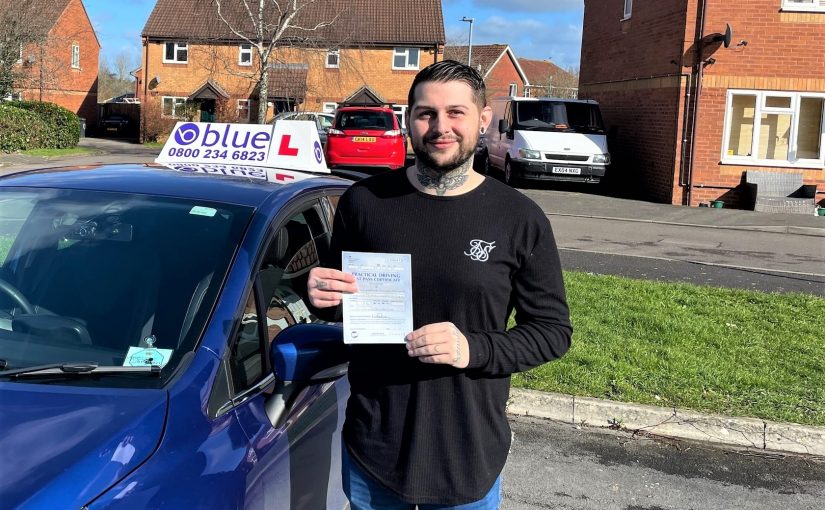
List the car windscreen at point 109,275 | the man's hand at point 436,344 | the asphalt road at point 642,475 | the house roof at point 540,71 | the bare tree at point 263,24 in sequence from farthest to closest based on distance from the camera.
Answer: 1. the house roof at point 540,71
2. the bare tree at point 263,24
3. the asphalt road at point 642,475
4. the car windscreen at point 109,275
5. the man's hand at point 436,344

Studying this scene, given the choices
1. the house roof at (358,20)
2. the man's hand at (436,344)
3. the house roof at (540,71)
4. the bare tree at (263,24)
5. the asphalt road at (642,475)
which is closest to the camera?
the man's hand at (436,344)

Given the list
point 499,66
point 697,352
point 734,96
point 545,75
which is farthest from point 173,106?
point 545,75

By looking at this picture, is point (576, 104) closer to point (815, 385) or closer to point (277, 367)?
point (815, 385)

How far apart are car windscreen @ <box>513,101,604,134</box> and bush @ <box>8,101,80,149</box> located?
740 inches

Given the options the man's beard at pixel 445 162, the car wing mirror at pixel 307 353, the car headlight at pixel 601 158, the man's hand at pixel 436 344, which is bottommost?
the car wing mirror at pixel 307 353

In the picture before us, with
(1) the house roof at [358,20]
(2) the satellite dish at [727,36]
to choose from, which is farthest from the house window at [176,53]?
(2) the satellite dish at [727,36]

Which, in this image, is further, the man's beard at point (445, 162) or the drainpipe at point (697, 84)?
the drainpipe at point (697, 84)

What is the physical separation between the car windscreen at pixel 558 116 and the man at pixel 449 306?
691 inches

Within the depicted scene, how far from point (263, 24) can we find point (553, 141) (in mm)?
13390

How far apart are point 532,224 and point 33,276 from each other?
1931mm

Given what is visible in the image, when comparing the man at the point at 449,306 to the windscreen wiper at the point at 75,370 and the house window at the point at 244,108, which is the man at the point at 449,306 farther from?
the house window at the point at 244,108

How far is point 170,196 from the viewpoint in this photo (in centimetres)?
289

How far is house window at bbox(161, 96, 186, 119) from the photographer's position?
40719mm

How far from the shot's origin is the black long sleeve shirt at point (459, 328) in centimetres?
201
